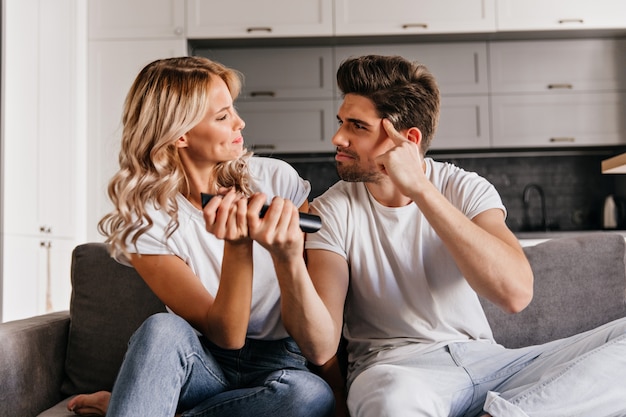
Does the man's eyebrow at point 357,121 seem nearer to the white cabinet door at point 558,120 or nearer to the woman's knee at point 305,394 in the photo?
the woman's knee at point 305,394

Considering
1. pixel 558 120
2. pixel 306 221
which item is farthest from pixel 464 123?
pixel 306 221

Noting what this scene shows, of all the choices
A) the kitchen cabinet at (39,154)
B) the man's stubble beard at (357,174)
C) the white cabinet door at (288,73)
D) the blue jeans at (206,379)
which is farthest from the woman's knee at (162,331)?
the white cabinet door at (288,73)

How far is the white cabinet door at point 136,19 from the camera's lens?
4.16m

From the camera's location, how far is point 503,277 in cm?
154

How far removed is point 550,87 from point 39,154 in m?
2.77

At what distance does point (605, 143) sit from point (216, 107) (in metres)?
3.07

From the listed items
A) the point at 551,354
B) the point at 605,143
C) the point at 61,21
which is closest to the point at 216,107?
the point at 551,354

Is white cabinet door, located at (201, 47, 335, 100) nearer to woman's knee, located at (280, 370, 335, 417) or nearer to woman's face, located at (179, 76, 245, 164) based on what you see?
woman's face, located at (179, 76, 245, 164)

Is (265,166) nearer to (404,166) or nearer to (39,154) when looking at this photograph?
(404,166)

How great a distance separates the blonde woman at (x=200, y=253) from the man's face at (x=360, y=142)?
13 centimetres

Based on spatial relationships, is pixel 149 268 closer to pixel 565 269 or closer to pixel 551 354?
pixel 551 354

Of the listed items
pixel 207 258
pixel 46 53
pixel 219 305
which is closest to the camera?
pixel 219 305

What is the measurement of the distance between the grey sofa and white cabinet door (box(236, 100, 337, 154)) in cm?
238

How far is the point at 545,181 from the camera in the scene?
14.9ft
